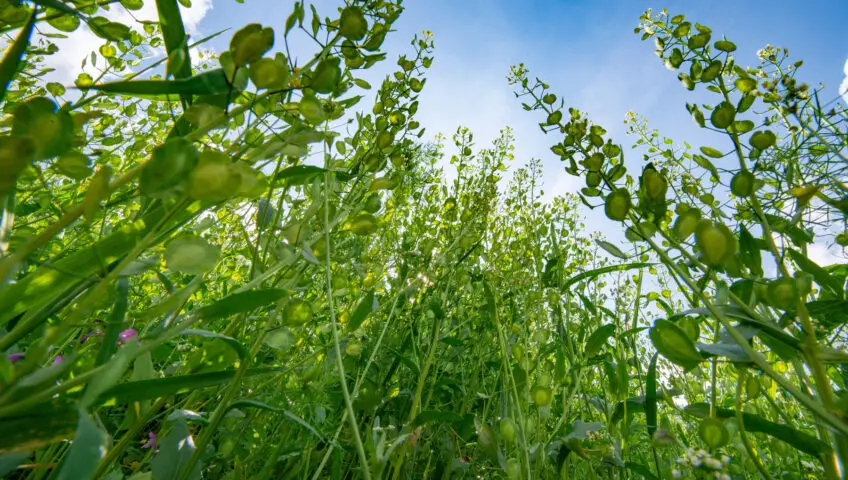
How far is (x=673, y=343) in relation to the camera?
1.35 feet

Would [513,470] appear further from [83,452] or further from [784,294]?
[83,452]

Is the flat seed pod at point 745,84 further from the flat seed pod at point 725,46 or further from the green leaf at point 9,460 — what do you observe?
the green leaf at point 9,460

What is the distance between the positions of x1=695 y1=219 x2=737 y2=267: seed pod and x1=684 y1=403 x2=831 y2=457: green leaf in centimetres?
18

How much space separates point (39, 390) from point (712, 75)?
2.57ft

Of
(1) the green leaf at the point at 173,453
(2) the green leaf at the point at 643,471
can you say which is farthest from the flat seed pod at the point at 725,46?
(1) the green leaf at the point at 173,453

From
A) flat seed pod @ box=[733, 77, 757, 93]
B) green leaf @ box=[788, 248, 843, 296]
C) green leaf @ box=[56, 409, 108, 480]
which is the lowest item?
green leaf @ box=[56, 409, 108, 480]

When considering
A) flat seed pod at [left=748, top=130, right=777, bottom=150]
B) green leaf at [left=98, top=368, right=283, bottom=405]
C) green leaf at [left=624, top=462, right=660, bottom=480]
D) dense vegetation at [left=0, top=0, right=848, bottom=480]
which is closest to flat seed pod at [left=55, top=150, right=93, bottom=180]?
dense vegetation at [left=0, top=0, right=848, bottom=480]

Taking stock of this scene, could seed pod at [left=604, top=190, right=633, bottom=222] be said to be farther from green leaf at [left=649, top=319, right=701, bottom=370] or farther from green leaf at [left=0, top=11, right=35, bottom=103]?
green leaf at [left=0, top=11, right=35, bottom=103]

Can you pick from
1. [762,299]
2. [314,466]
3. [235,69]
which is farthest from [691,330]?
[314,466]

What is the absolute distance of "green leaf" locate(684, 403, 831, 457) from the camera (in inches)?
15.8

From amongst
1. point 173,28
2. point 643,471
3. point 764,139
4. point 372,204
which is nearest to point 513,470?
point 643,471

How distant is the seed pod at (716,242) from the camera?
0.41m

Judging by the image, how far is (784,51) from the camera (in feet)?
3.33

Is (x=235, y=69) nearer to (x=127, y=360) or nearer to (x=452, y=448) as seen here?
(x=127, y=360)
